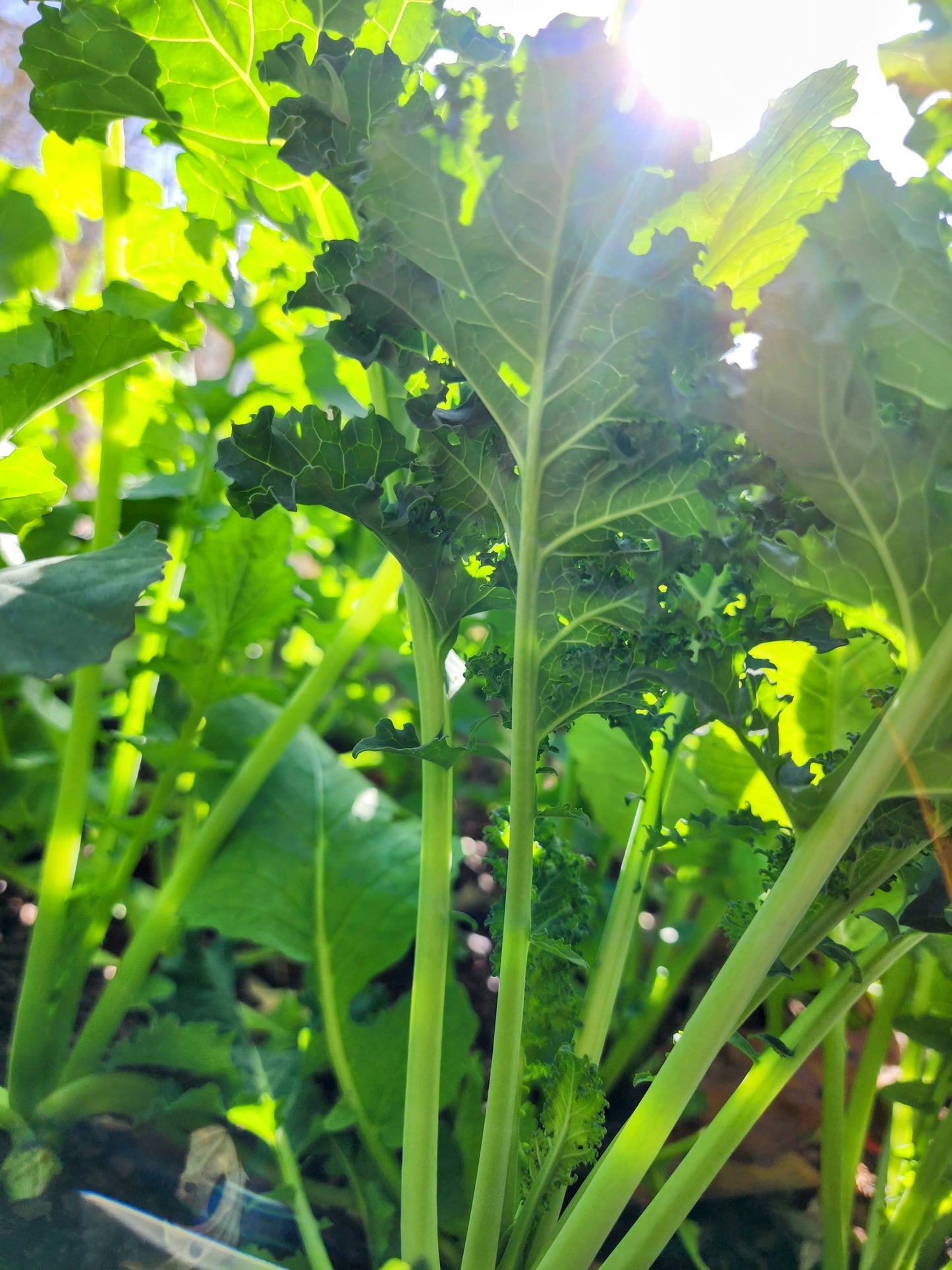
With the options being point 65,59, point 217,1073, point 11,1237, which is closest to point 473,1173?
point 217,1073

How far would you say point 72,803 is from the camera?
2.34 ft

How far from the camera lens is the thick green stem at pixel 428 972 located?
0.54 metres

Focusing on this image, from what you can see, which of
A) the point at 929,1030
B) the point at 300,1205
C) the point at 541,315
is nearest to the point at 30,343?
the point at 541,315

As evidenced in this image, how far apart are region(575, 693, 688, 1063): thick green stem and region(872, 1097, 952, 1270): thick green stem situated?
0.84 feet

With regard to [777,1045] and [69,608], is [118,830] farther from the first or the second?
[777,1045]

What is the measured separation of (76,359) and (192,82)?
21 cm

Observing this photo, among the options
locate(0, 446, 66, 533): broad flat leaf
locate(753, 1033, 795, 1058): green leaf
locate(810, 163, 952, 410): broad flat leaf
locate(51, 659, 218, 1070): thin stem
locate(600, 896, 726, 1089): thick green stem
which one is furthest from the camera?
locate(600, 896, 726, 1089): thick green stem

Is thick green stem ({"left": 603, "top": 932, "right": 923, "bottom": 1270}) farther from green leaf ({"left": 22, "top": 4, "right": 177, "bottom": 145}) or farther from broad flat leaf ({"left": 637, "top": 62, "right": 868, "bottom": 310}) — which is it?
green leaf ({"left": 22, "top": 4, "right": 177, "bottom": 145})

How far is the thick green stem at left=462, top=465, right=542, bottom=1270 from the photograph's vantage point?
0.51 metres

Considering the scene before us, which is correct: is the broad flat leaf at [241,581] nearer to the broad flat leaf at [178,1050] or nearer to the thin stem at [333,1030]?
the thin stem at [333,1030]

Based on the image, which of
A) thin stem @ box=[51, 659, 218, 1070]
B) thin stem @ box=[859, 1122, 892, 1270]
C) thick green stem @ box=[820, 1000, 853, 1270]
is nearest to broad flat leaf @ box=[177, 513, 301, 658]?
thin stem @ box=[51, 659, 218, 1070]

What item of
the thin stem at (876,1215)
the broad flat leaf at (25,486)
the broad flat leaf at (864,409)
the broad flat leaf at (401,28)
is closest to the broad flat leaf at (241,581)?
the broad flat leaf at (25,486)

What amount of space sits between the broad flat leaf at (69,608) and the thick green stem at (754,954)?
0.37 m

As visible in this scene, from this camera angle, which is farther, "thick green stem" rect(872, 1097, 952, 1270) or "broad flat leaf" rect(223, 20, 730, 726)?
"thick green stem" rect(872, 1097, 952, 1270)
